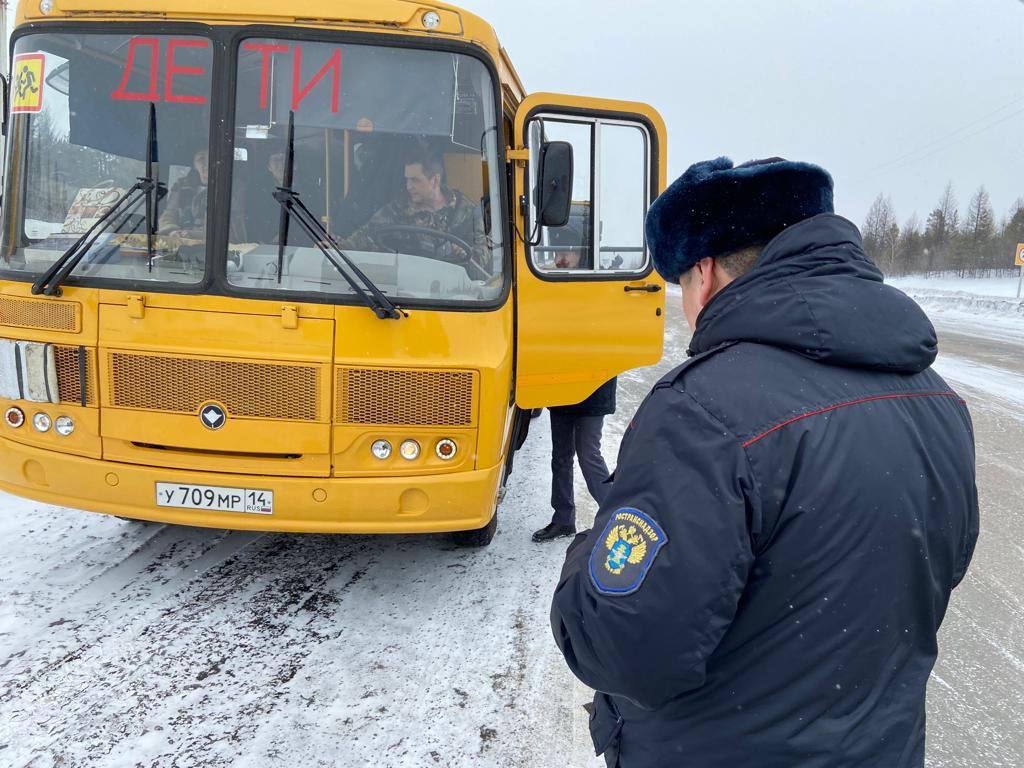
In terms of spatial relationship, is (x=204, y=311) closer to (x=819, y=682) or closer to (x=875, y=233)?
(x=819, y=682)

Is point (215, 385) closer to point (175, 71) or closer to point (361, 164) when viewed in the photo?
point (361, 164)

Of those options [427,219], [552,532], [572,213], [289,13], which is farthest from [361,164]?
[552,532]

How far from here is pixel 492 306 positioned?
12.2 feet

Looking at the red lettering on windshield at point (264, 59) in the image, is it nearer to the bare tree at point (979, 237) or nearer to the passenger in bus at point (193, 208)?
the passenger in bus at point (193, 208)

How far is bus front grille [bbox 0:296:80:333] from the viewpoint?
135 inches

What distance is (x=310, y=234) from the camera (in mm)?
3521

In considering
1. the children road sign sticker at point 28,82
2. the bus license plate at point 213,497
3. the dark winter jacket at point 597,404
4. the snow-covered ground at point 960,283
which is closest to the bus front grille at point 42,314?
the bus license plate at point 213,497

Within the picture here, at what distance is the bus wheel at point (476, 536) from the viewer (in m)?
4.44

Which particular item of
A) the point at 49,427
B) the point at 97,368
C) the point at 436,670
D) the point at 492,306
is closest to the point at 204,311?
the point at 97,368

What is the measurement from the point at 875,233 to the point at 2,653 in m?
88.2

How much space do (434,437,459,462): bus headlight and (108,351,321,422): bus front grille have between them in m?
0.59

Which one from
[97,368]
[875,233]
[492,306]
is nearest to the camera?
[97,368]

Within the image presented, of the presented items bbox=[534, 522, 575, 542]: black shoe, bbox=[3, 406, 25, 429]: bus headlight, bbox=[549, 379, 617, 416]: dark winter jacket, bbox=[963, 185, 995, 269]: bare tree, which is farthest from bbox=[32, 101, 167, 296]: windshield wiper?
bbox=[963, 185, 995, 269]: bare tree

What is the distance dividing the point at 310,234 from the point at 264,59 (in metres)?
0.89
